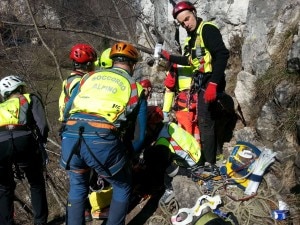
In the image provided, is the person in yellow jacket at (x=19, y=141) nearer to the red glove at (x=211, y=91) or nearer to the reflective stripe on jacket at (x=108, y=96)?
the reflective stripe on jacket at (x=108, y=96)

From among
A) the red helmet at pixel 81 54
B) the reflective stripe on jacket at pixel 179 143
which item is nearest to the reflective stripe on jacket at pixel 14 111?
the red helmet at pixel 81 54

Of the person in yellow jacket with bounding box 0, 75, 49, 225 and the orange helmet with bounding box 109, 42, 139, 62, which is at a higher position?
the orange helmet with bounding box 109, 42, 139, 62

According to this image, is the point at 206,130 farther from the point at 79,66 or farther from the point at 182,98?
the point at 79,66

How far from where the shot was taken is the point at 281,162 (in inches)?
168

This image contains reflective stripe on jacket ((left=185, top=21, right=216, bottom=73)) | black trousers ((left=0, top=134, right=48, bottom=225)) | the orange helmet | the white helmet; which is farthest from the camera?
reflective stripe on jacket ((left=185, top=21, right=216, bottom=73))

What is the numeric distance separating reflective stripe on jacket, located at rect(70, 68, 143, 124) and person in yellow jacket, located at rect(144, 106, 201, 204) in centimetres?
115

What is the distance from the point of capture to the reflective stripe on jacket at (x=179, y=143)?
4.14 m

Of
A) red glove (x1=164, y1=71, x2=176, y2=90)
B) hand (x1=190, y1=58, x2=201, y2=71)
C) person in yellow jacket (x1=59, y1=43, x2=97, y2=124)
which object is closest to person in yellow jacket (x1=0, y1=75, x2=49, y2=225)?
person in yellow jacket (x1=59, y1=43, x2=97, y2=124)

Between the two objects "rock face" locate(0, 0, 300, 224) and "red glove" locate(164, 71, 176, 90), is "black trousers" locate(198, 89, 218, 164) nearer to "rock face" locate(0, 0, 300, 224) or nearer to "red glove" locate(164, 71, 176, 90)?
"rock face" locate(0, 0, 300, 224)

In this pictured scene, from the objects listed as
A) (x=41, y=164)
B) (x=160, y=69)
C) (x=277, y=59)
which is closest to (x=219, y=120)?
(x=277, y=59)

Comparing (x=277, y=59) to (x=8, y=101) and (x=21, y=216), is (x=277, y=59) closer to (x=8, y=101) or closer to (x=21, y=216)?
Result: (x=8, y=101)

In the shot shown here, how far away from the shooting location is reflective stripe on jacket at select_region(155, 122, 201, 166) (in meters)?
4.14

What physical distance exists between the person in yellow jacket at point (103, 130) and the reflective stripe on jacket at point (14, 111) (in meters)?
0.92

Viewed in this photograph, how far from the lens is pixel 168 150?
4.13 metres
